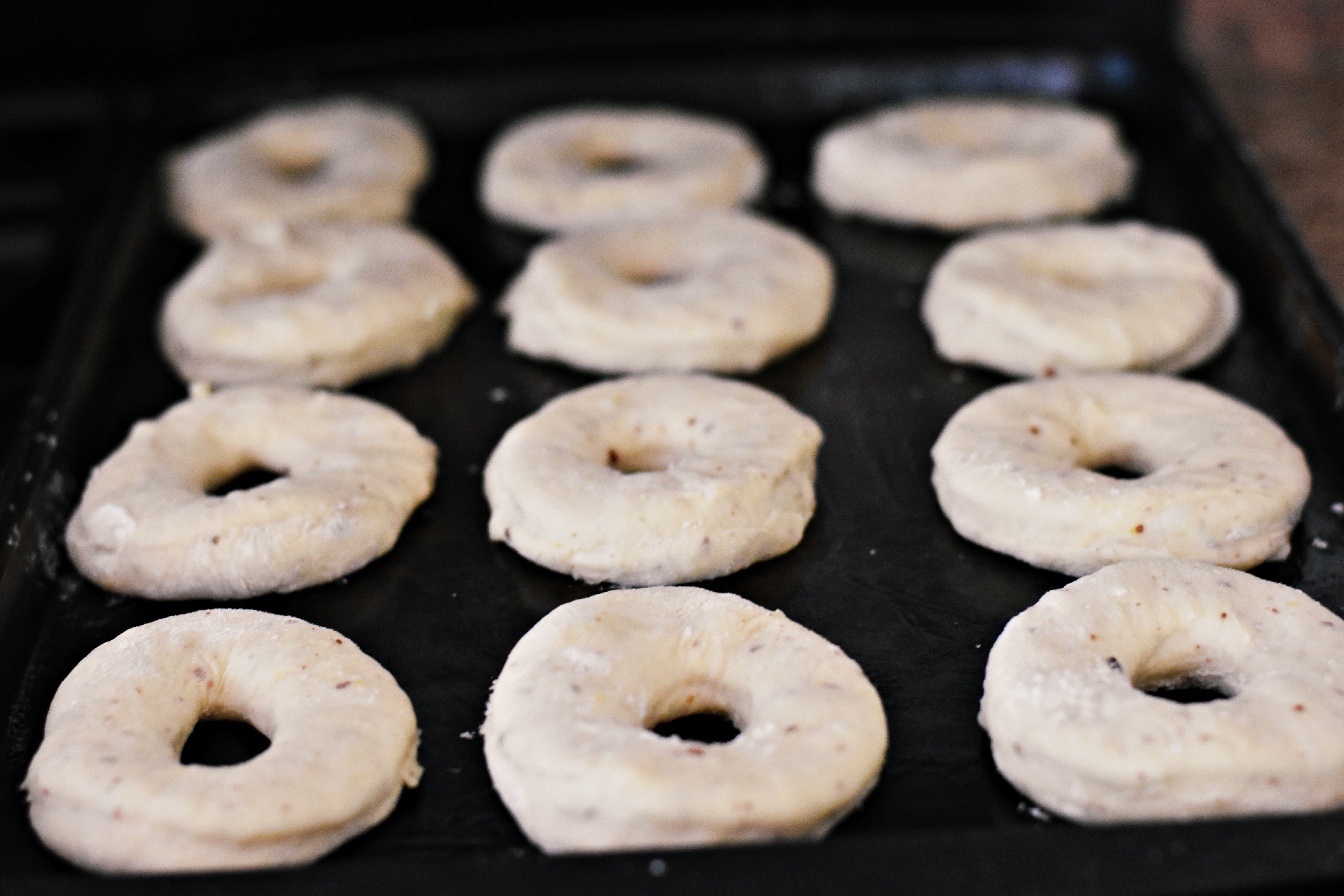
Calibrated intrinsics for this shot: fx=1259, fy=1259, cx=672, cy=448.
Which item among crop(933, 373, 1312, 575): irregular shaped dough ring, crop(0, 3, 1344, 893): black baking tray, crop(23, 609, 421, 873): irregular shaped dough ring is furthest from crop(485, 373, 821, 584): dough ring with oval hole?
crop(23, 609, 421, 873): irregular shaped dough ring

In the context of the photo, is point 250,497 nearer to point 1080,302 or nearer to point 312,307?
point 312,307

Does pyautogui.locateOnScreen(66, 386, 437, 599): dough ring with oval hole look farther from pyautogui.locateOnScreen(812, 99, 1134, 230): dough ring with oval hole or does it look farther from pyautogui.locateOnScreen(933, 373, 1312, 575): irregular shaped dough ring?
pyautogui.locateOnScreen(812, 99, 1134, 230): dough ring with oval hole

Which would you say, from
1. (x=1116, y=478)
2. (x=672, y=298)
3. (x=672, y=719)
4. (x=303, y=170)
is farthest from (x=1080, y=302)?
(x=303, y=170)

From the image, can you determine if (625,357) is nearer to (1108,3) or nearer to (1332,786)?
(1332,786)

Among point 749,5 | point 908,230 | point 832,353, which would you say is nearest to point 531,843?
point 832,353

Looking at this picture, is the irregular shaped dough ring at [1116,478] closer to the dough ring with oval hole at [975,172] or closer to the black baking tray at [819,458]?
the black baking tray at [819,458]

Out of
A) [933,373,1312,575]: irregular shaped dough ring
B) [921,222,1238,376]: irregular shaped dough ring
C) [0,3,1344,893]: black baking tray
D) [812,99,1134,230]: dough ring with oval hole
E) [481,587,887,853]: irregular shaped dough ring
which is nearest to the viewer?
[0,3,1344,893]: black baking tray

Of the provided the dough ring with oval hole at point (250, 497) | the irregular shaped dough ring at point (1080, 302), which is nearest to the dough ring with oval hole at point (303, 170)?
the dough ring with oval hole at point (250, 497)
